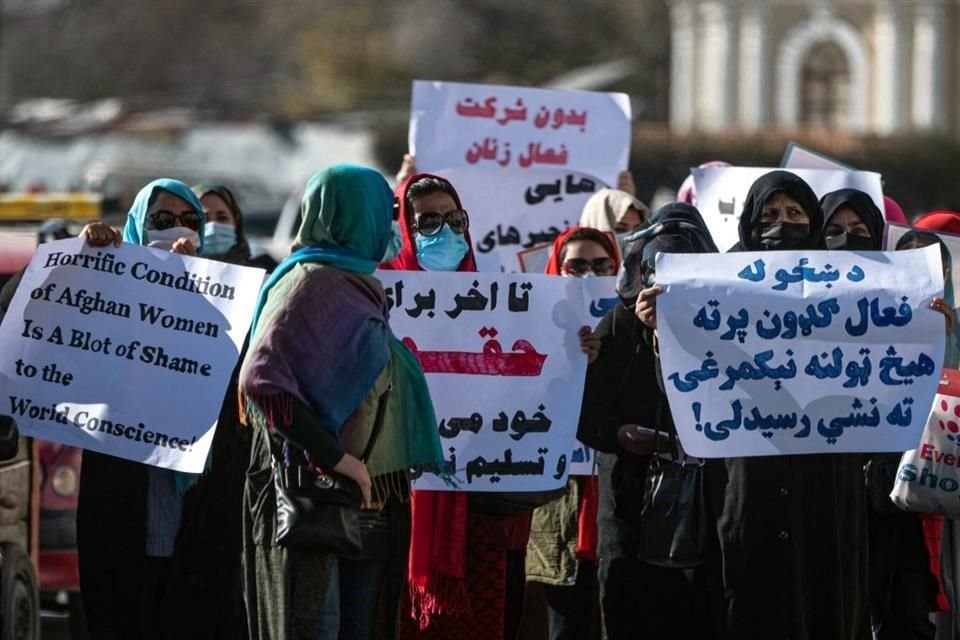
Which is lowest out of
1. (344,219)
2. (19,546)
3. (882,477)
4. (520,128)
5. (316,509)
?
(19,546)

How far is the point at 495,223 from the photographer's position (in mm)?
10312

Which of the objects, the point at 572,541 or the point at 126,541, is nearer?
the point at 126,541

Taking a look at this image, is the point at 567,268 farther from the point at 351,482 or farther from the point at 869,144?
the point at 869,144

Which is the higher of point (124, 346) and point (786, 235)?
point (786, 235)

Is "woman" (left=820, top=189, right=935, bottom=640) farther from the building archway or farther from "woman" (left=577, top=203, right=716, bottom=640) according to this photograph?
the building archway

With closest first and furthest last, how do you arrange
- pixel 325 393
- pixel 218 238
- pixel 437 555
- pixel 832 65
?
pixel 325 393 < pixel 437 555 < pixel 218 238 < pixel 832 65

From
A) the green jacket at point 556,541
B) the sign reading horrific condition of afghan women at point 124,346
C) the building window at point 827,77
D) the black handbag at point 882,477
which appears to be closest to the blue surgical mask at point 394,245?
the sign reading horrific condition of afghan women at point 124,346

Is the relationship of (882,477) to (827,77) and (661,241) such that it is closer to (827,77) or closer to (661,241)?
(661,241)

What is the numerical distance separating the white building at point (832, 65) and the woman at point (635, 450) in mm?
64325

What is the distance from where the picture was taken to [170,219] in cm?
788

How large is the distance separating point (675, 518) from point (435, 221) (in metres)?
1.16

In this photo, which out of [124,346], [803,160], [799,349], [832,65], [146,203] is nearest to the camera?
[799,349]

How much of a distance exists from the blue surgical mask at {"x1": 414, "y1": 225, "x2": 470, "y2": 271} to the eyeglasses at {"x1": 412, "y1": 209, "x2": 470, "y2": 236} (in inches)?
0.5

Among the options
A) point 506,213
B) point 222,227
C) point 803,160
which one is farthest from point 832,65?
point 222,227
